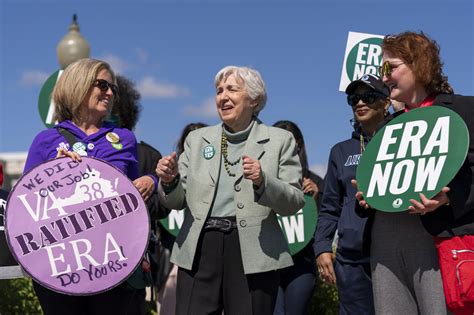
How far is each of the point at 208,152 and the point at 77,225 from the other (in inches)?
32.4

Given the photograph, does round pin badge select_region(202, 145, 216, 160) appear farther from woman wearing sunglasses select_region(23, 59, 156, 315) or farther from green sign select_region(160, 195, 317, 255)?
green sign select_region(160, 195, 317, 255)

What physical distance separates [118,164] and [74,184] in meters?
0.31

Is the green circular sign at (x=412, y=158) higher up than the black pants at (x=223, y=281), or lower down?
higher up

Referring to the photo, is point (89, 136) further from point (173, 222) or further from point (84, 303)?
point (173, 222)

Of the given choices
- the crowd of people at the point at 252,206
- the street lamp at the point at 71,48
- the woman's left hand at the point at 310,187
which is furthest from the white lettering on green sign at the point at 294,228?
the street lamp at the point at 71,48

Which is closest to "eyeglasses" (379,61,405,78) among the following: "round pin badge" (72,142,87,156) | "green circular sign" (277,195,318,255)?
"round pin badge" (72,142,87,156)

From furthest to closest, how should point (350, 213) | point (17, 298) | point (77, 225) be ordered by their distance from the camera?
point (17, 298)
point (350, 213)
point (77, 225)

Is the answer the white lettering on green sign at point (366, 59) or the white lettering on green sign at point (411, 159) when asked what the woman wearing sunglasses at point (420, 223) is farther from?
the white lettering on green sign at point (366, 59)

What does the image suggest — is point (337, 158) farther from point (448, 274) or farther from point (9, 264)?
point (9, 264)

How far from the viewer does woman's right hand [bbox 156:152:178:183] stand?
4312 mm

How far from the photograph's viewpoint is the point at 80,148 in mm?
4438

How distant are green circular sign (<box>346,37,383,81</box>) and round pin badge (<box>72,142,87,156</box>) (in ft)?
10.7

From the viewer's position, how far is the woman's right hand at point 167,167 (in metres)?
4.31

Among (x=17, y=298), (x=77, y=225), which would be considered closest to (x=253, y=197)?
(x=77, y=225)
